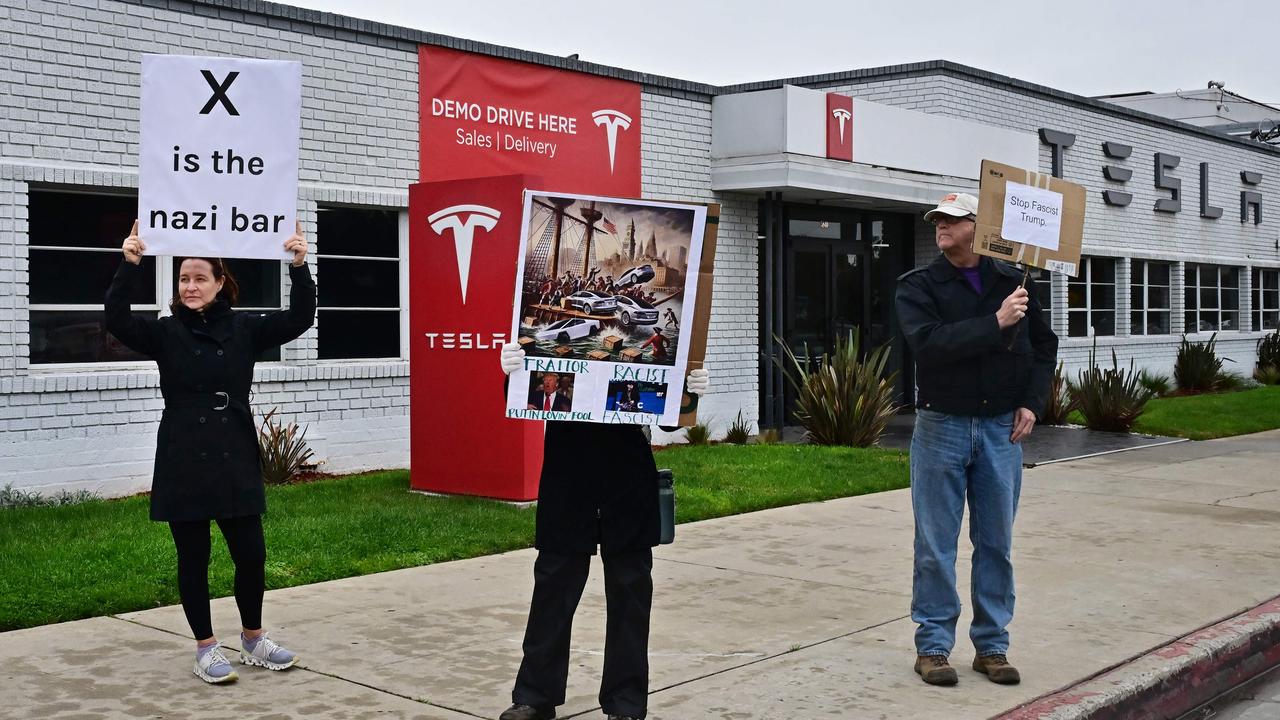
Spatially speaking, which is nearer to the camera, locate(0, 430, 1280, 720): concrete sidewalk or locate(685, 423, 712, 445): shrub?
locate(0, 430, 1280, 720): concrete sidewalk

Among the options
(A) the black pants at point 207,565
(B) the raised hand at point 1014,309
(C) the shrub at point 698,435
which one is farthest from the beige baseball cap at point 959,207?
(C) the shrub at point 698,435

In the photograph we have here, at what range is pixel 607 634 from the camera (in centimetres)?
494

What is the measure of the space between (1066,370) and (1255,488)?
34.5 ft

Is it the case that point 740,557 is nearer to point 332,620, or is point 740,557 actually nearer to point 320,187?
point 332,620

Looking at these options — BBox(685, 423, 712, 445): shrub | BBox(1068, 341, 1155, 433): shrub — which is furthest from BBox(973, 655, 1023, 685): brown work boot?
BBox(1068, 341, 1155, 433): shrub

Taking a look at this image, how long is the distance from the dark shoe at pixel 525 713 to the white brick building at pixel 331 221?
7.07 m

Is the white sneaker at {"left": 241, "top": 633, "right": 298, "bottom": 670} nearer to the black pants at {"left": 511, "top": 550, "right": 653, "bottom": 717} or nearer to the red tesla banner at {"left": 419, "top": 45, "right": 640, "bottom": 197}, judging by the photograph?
the black pants at {"left": 511, "top": 550, "right": 653, "bottom": 717}

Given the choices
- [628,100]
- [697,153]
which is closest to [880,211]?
[697,153]

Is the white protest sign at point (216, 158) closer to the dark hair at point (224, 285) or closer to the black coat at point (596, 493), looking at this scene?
the dark hair at point (224, 285)

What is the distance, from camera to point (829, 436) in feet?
47.1

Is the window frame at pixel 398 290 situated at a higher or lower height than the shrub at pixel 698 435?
higher

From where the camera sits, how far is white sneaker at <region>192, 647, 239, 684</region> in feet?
17.9

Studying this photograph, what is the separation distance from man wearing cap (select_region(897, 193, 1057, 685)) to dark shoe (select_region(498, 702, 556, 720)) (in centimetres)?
168

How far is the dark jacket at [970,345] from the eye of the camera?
216 inches
